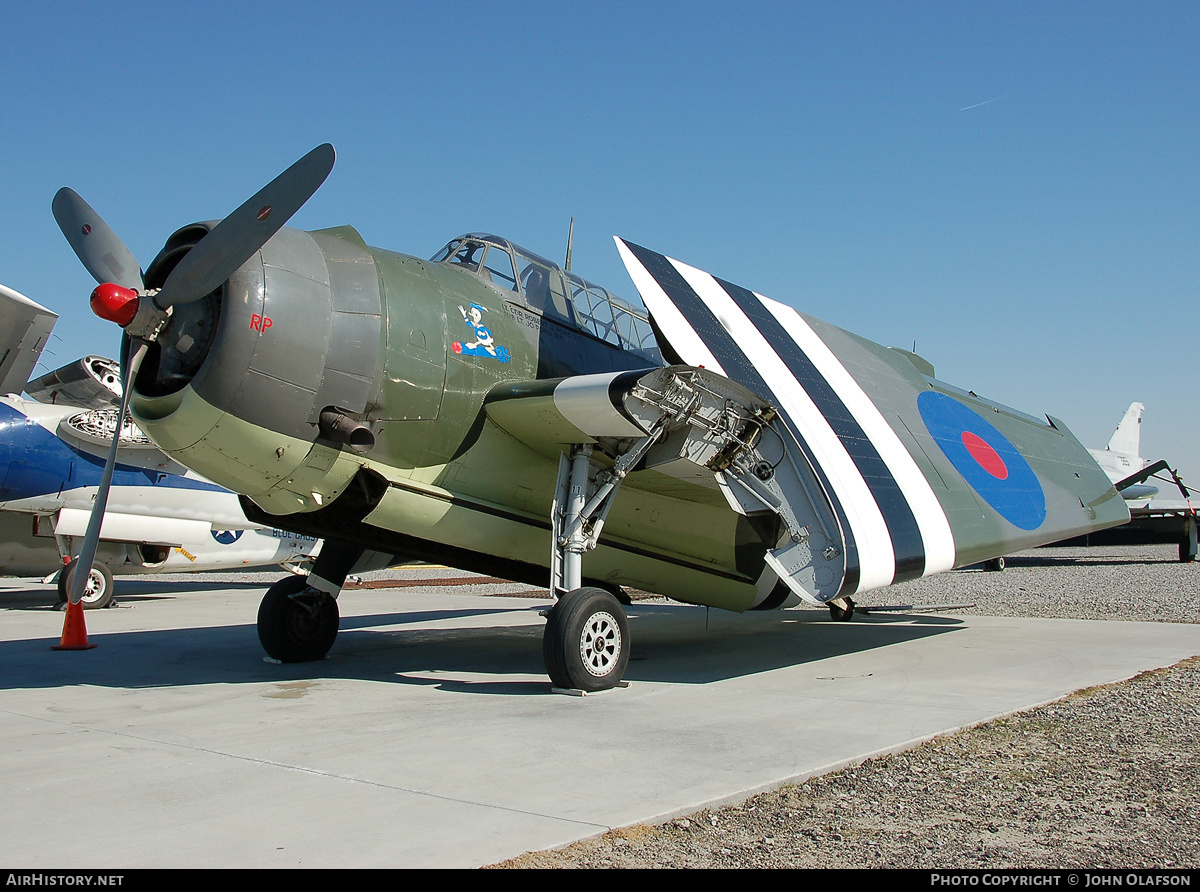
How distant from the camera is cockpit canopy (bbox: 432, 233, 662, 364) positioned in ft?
27.5

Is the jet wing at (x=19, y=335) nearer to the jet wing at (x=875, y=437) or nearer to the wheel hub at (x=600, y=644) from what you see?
the jet wing at (x=875, y=437)

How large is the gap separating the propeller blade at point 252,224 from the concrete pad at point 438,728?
3079 millimetres

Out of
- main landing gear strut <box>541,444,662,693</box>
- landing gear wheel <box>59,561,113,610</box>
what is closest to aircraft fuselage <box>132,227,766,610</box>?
main landing gear strut <box>541,444,662,693</box>

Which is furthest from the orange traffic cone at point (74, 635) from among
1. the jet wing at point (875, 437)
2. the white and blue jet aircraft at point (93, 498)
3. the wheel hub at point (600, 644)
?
the jet wing at point (875, 437)

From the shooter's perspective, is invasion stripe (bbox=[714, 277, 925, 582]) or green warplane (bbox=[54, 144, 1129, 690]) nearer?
green warplane (bbox=[54, 144, 1129, 690])

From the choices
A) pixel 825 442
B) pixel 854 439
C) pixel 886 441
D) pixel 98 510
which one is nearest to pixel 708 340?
pixel 825 442

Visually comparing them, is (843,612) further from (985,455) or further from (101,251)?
(101,251)

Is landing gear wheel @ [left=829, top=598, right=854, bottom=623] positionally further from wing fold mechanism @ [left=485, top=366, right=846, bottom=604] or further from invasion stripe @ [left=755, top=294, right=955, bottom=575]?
wing fold mechanism @ [left=485, top=366, right=846, bottom=604]

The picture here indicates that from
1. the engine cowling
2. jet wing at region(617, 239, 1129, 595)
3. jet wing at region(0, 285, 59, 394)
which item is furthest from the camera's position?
jet wing at region(0, 285, 59, 394)

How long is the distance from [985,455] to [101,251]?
10.2m

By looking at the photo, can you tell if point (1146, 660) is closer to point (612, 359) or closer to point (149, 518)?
point (612, 359)

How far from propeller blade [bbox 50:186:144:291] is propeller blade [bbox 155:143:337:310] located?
4.06 feet

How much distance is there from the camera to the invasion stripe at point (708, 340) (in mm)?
7664

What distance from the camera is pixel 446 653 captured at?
988 centimetres
